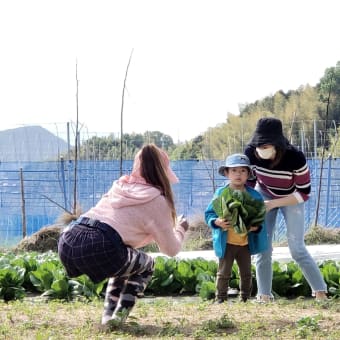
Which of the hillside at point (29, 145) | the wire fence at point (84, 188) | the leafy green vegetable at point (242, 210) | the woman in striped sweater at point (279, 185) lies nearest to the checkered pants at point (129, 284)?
the leafy green vegetable at point (242, 210)

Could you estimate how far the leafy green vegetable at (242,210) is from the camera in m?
5.81

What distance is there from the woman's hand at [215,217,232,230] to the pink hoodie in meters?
1.24

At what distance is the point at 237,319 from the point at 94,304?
5.16 feet

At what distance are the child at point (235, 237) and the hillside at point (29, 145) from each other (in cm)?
962

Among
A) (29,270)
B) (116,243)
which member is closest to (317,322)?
(116,243)

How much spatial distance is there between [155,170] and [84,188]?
10.8 meters

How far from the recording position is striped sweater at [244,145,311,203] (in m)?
6.01

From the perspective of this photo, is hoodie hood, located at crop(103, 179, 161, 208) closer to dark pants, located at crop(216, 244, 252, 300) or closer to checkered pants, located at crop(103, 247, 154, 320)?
checkered pants, located at crop(103, 247, 154, 320)

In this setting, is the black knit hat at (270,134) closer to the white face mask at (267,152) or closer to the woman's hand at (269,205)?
the white face mask at (267,152)

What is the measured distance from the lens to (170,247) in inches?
180

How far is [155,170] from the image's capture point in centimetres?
475

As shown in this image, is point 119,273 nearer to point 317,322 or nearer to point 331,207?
point 317,322

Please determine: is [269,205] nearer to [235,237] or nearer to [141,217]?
[235,237]

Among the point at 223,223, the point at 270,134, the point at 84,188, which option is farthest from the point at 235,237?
the point at 84,188
